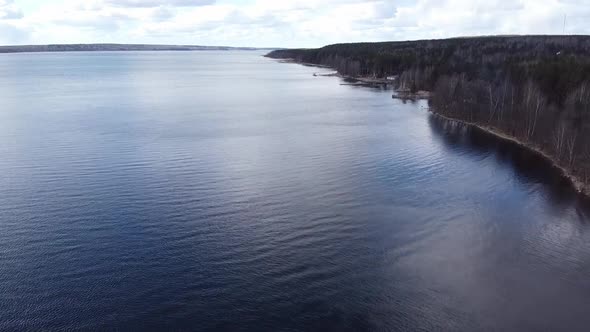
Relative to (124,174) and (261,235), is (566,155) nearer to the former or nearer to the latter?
(261,235)

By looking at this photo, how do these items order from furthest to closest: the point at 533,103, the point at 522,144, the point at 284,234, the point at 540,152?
the point at 533,103 < the point at 522,144 < the point at 540,152 < the point at 284,234

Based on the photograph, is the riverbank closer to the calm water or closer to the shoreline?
the shoreline

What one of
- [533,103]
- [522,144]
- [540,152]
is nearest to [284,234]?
[540,152]

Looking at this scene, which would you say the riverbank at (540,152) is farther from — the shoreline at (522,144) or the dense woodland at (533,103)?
the dense woodland at (533,103)

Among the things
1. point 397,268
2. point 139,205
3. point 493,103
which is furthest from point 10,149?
point 493,103

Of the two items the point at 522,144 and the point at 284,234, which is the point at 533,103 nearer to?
the point at 522,144

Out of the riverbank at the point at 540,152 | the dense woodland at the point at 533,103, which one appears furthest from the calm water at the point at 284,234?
the dense woodland at the point at 533,103
